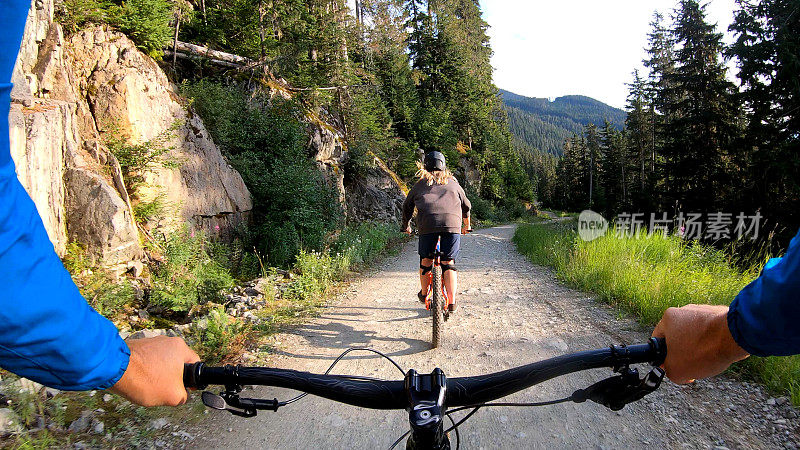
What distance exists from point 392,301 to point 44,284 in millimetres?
6253

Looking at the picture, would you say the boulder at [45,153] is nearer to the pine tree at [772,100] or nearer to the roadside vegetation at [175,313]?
the roadside vegetation at [175,313]

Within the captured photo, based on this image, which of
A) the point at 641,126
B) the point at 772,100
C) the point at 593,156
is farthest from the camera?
the point at 593,156

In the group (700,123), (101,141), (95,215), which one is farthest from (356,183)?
(700,123)

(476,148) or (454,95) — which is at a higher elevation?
(454,95)

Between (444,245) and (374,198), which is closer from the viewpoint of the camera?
(444,245)

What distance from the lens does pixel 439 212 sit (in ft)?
16.9

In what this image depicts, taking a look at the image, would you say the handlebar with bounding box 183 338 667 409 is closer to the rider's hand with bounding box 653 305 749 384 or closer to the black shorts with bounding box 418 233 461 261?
the rider's hand with bounding box 653 305 749 384

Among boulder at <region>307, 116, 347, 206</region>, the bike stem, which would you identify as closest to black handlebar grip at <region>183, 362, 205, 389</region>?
the bike stem

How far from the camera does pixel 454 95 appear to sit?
34406 mm

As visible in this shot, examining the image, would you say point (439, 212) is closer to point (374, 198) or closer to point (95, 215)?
point (95, 215)

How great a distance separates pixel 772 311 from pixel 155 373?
1.58 meters

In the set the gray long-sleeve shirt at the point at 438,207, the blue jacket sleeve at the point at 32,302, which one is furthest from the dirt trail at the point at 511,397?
the blue jacket sleeve at the point at 32,302

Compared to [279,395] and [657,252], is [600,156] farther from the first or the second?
[279,395]

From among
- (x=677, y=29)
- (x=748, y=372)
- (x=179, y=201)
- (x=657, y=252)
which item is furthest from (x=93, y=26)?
(x=677, y=29)
